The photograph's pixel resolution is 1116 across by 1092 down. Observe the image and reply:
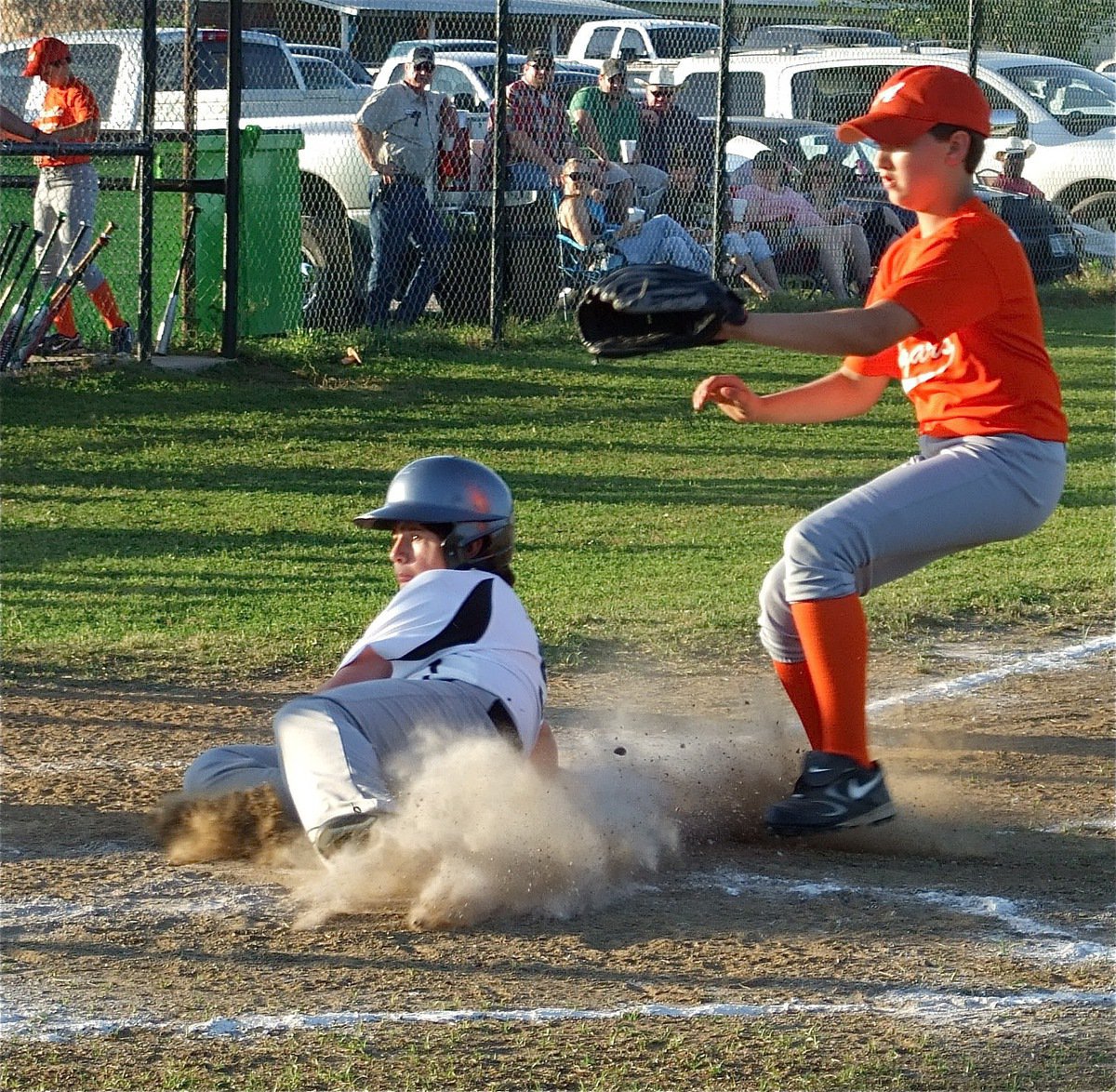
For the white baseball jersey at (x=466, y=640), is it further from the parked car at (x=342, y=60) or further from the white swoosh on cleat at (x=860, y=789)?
the parked car at (x=342, y=60)

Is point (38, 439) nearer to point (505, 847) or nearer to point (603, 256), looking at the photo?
point (603, 256)

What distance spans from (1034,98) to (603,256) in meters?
6.93

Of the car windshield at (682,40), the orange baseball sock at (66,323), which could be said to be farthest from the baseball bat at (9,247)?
the car windshield at (682,40)

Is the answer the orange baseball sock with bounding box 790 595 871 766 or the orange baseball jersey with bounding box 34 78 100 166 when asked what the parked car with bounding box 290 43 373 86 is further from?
the orange baseball sock with bounding box 790 595 871 766

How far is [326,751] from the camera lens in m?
4.09

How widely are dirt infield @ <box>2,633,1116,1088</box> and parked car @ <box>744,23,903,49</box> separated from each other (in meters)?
17.8

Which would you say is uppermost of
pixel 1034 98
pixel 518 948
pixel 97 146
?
pixel 1034 98

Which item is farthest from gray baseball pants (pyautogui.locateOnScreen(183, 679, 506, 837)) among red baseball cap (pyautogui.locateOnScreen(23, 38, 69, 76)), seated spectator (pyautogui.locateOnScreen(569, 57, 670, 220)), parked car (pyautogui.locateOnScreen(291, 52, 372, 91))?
parked car (pyautogui.locateOnScreen(291, 52, 372, 91))

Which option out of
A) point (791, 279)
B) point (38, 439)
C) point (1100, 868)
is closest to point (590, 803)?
point (1100, 868)

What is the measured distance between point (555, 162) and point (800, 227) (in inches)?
101

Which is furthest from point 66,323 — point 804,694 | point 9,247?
point 804,694

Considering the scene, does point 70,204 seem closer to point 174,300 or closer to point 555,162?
point 174,300

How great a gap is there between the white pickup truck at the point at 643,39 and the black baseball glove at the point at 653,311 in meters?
20.5

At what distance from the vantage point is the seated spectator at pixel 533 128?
1392 cm
